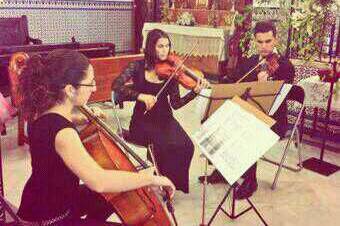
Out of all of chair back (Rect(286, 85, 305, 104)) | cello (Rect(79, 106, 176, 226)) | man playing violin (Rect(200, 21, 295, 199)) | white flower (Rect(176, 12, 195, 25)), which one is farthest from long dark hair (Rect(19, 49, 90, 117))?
white flower (Rect(176, 12, 195, 25))

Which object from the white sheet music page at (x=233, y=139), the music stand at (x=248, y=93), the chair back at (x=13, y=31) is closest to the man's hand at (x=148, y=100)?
the music stand at (x=248, y=93)

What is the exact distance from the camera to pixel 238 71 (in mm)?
3248

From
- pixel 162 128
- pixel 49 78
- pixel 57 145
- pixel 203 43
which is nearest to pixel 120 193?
pixel 57 145

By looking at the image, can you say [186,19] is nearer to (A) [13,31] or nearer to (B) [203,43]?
(B) [203,43]

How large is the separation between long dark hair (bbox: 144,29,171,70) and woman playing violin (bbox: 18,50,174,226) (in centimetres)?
142

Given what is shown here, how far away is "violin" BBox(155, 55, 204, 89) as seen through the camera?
9.67 ft

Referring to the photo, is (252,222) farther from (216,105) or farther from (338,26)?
(338,26)

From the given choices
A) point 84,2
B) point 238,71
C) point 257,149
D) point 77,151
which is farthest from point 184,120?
point 84,2

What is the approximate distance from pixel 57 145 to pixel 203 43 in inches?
220

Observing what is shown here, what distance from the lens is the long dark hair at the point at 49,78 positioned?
5.02ft

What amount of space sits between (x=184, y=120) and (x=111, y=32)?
4.14m

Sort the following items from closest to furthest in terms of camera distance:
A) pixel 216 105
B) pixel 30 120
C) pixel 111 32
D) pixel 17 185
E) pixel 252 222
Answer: pixel 30 120 < pixel 216 105 < pixel 252 222 < pixel 17 185 < pixel 111 32

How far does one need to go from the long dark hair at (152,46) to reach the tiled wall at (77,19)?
4567 mm

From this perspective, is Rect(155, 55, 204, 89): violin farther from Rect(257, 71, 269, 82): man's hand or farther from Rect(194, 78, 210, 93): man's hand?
Rect(257, 71, 269, 82): man's hand
